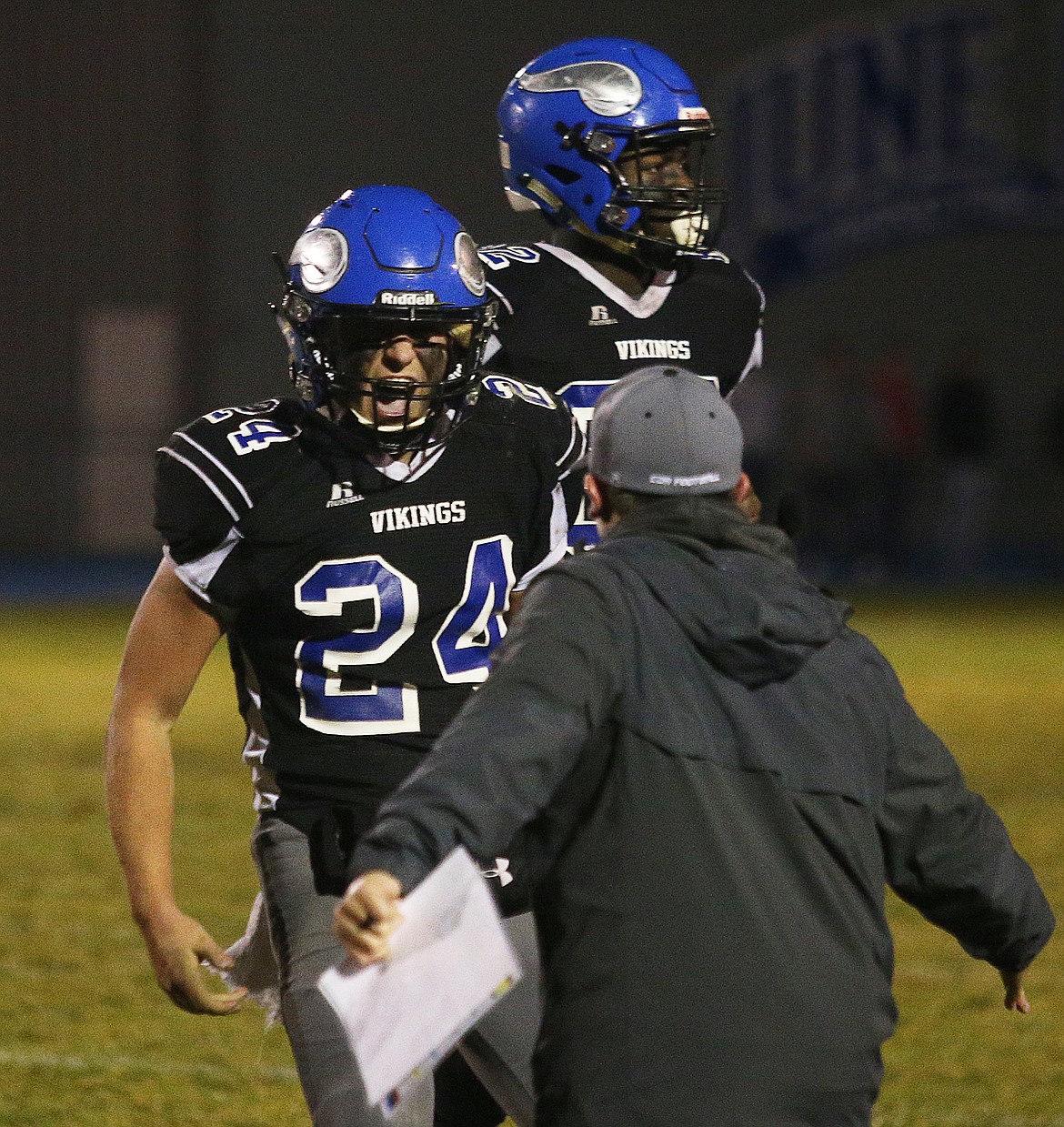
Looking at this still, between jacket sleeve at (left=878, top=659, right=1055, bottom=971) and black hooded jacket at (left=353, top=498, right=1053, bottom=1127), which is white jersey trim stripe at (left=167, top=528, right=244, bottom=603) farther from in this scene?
jacket sleeve at (left=878, top=659, right=1055, bottom=971)

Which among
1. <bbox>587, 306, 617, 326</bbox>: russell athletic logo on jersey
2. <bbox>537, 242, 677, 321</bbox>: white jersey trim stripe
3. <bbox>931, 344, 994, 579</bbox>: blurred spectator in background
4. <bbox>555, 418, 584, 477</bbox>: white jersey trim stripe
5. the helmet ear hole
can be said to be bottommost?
<bbox>931, 344, 994, 579</bbox>: blurred spectator in background

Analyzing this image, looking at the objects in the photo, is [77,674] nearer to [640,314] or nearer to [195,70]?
[640,314]

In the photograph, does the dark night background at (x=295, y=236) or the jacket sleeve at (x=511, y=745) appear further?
the dark night background at (x=295, y=236)

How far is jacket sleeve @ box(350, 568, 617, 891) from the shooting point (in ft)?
7.31

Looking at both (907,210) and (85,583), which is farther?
(907,210)

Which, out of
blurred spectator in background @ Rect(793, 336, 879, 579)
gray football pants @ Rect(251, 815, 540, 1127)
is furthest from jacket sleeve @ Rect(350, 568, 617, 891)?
blurred spectator in background @ Rect(793, 336, 879, 579)

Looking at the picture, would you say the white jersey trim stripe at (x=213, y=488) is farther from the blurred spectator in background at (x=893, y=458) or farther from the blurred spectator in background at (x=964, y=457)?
the blurred spectator in background at (x=964, y=457)

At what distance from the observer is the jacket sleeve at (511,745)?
2229 millimetres

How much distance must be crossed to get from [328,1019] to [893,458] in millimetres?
14887

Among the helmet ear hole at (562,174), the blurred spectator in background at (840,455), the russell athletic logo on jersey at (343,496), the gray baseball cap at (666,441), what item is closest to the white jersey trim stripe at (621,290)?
the helmet ear hole at (562,174)

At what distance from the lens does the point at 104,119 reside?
66.7ft

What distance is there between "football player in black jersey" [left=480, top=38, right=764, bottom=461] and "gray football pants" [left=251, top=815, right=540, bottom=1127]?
4.26 feet

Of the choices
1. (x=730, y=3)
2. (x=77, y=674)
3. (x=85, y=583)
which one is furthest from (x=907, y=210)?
(x=77, y=674)

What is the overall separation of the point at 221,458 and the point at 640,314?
4.30 ft
